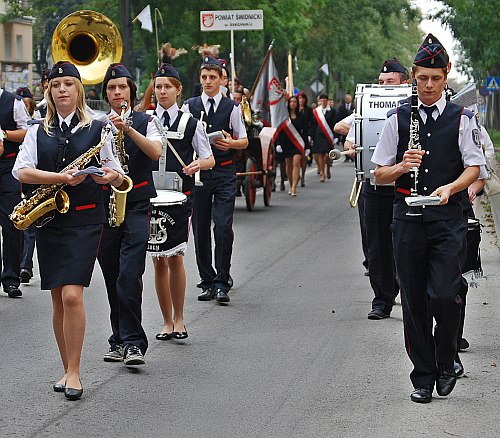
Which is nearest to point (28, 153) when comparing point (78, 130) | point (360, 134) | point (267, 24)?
point (78, 130)

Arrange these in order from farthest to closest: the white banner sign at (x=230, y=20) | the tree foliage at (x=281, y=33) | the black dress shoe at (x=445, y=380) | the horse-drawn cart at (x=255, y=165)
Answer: the tree foliage at (x=281, y=33)
the white banner sign at (x=230, y=20)
the horse-drawn cart at (x=255, y=165)
the black dress shoe at (x=445, y=380)

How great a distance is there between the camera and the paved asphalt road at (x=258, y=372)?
7.02 metres

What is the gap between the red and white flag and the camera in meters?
25.3

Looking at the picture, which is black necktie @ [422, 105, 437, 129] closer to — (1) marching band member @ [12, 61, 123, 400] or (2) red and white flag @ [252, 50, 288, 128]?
(1) marching band member @ [12, 61, 123, 400]

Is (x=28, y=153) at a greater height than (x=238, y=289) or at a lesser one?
greater

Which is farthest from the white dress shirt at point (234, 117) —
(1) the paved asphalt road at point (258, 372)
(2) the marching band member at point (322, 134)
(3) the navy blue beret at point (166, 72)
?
(2) the marching band member at point (322, 134)

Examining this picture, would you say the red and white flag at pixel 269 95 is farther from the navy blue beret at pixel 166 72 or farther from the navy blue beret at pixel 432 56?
the navy blue beret at pixel 432 56

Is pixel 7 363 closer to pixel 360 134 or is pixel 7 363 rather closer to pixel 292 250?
pixel 360 134

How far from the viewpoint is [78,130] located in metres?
7.70

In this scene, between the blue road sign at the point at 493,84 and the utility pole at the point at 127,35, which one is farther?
the blue road sign at the point at 493,84

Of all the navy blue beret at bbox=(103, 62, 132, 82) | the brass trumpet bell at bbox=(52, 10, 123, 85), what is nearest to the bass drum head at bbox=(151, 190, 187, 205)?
the navy blue beret at bbox=(103, 62, 132, 82)

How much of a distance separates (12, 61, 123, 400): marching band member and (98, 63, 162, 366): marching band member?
28.1 inches

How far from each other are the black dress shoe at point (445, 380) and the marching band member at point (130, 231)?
1.96 metres

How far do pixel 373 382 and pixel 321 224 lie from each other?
11523 millimetres
